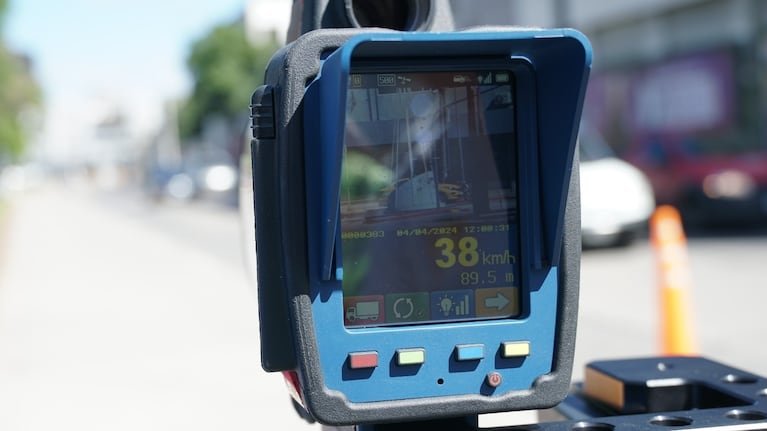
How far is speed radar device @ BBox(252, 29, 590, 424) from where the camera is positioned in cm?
175

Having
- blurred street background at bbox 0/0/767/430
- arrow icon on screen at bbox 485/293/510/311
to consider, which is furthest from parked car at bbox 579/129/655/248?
arrow icon on screen at bbox 485/293/510/311

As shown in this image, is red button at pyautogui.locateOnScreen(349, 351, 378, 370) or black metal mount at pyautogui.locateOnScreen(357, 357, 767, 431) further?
black metal mount at pyautogui.locateOnScreen(357, 357, 767, 431)

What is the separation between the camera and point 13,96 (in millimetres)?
38312

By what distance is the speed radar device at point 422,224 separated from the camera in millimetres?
1749

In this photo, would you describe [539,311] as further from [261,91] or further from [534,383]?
[261,91]

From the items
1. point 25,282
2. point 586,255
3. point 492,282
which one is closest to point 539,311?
point 492,282

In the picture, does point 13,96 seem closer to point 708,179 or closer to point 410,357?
point 708,179

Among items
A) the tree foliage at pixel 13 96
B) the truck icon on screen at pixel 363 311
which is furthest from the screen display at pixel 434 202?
the tree foliage at pixel 13 96

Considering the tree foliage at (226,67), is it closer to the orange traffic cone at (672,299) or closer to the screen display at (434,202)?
the orange traffic cone at (672,299)

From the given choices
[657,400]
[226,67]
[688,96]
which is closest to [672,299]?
[657,400]

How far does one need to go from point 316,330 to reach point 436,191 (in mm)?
348

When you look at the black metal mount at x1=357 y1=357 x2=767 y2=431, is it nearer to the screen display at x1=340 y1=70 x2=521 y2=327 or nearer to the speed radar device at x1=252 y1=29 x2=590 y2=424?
the speed radar device at x1=252 y1=29 x2=590 y2=424

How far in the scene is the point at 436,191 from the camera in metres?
1.86

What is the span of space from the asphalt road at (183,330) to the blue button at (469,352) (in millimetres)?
685
